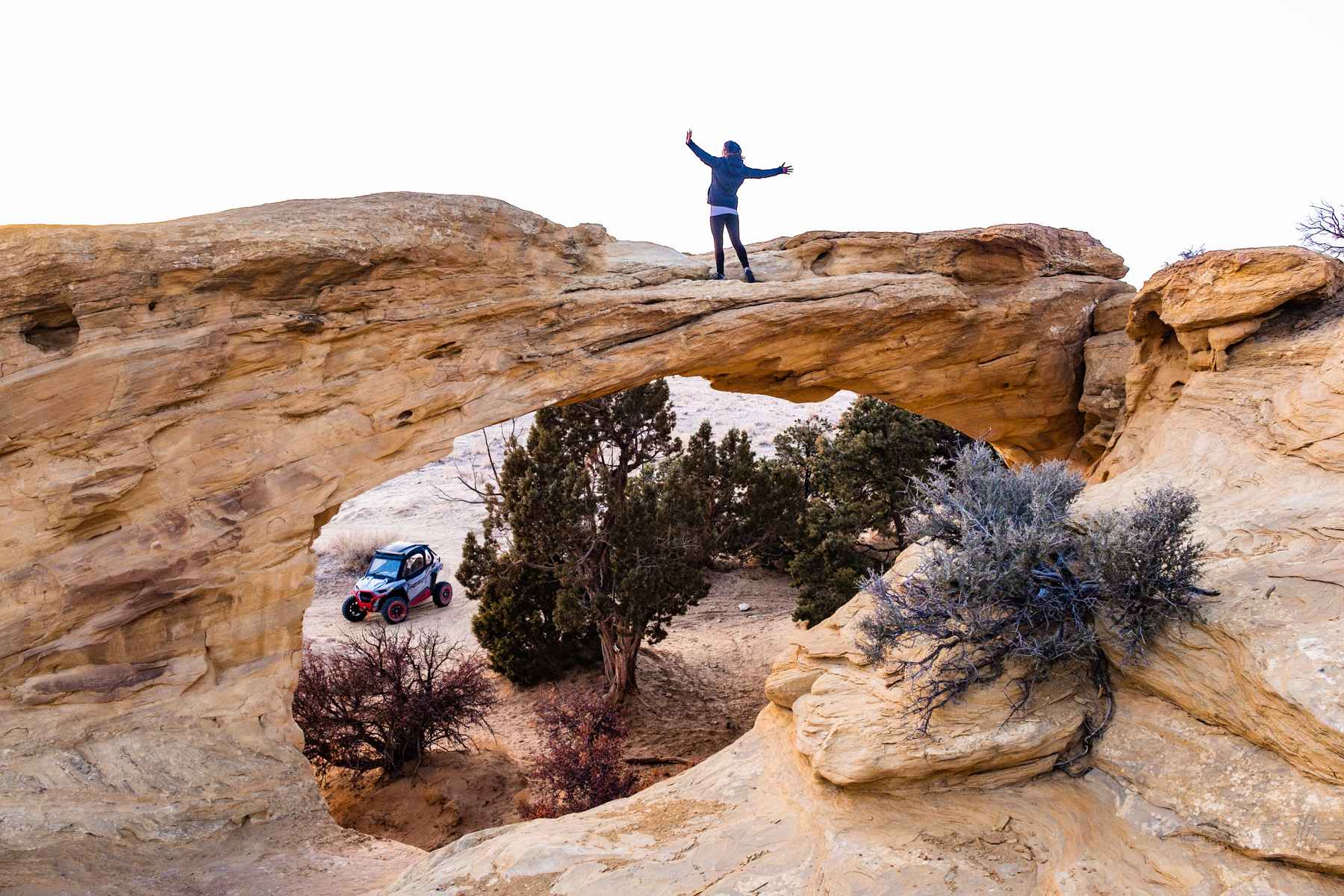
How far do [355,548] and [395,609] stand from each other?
231 inches

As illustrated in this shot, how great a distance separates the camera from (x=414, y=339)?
29.0ft

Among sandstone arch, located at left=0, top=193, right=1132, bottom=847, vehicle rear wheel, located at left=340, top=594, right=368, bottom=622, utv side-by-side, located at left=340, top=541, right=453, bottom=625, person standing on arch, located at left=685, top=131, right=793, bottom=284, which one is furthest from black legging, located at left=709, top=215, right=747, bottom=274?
vehicle rear wheel, located at left=340, top=594, right=368, bottom=622

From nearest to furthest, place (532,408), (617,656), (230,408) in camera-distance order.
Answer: (230,408) → (532,408) → (617,656)

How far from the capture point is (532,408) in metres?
9.48

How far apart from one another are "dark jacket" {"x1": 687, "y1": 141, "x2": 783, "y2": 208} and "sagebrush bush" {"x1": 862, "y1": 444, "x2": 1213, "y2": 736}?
5024 millimetres

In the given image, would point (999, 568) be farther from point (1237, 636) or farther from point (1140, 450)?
point (1140, 450)

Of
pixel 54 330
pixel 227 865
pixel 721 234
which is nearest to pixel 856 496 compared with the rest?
pixel 721 234

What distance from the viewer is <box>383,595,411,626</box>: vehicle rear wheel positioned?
18.5 meters

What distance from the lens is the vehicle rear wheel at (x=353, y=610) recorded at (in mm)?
18453

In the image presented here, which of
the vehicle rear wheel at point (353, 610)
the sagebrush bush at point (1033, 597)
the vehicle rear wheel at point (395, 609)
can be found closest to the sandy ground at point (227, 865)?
the sagebrush bush at point (1033, 597)

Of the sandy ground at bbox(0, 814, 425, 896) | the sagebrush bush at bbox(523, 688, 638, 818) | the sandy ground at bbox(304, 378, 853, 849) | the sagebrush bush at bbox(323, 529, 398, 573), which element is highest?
the sandy ground at bbox(0, 814, 425, 896)

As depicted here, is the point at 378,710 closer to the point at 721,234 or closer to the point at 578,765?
the point at 578,765

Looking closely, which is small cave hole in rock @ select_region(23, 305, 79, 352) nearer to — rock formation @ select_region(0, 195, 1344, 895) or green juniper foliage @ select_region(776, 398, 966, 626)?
rock formation @ select_region(0, 195, 1344, 895)

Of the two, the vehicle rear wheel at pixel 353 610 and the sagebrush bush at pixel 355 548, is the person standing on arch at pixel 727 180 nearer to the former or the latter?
the vehicle rear wheel at pixel 353 610
